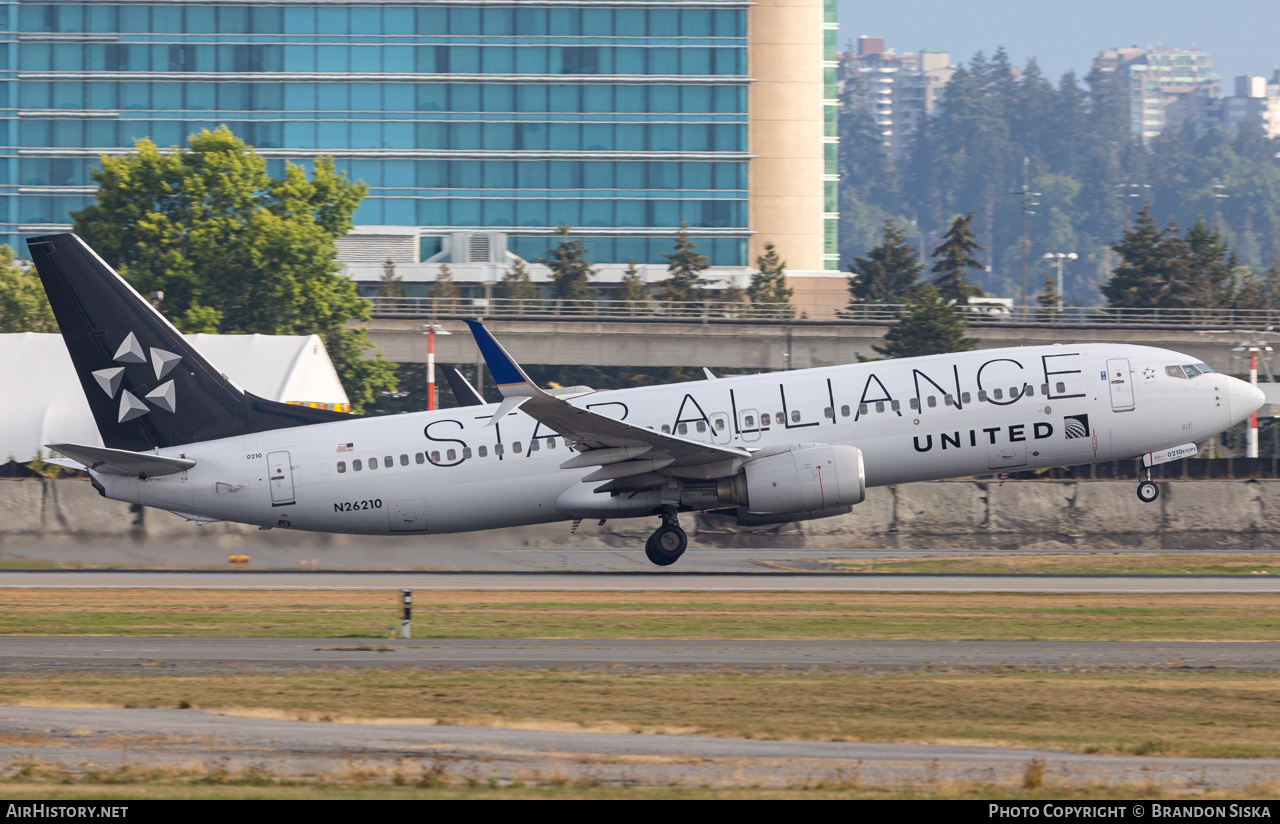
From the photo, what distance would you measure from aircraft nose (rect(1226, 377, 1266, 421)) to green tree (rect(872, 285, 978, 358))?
41.3 meters

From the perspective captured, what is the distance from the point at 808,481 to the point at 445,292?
2952 inches

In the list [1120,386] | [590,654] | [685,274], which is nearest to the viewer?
[590,654]

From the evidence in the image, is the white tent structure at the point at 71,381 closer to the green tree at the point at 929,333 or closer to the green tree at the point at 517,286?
the green tree at the point at 929,333

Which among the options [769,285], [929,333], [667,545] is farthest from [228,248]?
[667,545]

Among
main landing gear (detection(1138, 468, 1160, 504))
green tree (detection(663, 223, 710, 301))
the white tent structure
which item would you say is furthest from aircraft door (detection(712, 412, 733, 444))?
green tree (detection(663, 223, 710, 301))

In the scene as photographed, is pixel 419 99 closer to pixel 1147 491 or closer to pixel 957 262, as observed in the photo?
pixel 957 262

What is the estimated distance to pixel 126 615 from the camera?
30.2m

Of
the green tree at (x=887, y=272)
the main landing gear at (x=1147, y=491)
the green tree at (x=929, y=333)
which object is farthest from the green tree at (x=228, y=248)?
the main landing gear at (x=1147, y=491)

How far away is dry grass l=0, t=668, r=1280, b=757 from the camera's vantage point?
18344 mm

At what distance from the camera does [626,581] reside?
A: 3644 centimetres

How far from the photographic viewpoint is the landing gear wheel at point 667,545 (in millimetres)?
36344

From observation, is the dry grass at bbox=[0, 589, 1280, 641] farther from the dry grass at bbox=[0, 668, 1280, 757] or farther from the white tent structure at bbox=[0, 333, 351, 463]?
the white tent structure at bbox=[0, 333, 351, 463]

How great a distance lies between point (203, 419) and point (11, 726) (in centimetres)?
1850

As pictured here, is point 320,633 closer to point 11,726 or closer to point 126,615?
point 126,615
